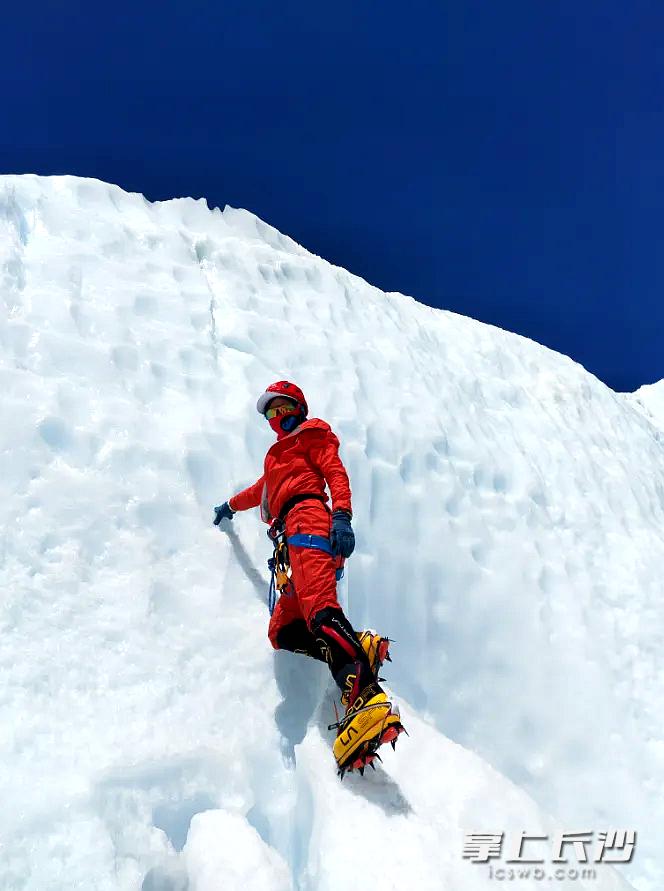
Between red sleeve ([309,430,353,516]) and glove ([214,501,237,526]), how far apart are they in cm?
70

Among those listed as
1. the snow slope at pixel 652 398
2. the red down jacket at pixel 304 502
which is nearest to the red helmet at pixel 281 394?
the red down jacket at pixel 304 502

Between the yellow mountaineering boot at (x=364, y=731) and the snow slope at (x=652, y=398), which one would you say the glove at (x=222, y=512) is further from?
the snow slope at (x=652, y=398)

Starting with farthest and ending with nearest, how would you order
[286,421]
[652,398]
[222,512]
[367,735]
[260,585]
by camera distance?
[652,398] → [222,512] → [260,585] → [286,421] → [367,735]

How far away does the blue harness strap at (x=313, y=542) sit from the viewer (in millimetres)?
2818

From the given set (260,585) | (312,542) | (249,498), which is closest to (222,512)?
(249,498)

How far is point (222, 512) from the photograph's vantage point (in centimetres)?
360

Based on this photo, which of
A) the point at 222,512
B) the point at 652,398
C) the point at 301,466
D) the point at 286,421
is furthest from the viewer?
the point at 652,398

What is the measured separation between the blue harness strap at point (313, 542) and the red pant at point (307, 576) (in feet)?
0.05

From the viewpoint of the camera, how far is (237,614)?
10.6 ft

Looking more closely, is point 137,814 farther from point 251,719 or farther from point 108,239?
point 108,239

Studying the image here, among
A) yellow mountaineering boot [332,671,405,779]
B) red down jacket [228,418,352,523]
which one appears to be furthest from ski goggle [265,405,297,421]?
yellow mountaineering boot [332,671,405,779]

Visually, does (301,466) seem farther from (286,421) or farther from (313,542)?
(313,542)

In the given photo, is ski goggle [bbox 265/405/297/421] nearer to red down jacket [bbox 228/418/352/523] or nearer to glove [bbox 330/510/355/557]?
red down jacket [bbox 228/418/352/523]

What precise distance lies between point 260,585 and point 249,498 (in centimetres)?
49
